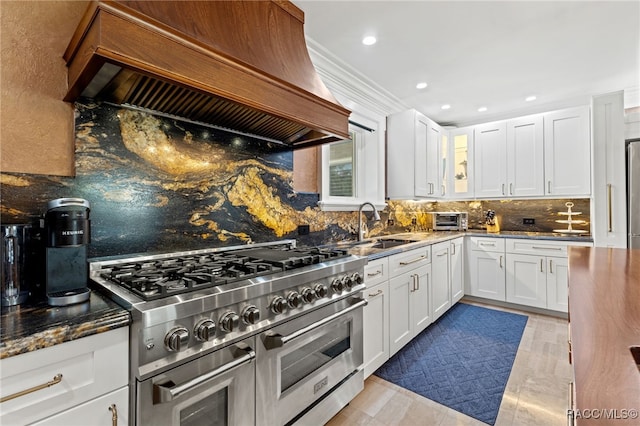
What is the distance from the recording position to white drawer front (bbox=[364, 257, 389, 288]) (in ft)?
6.77

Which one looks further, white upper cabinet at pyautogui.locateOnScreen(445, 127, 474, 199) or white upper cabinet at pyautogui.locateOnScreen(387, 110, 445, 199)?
white upper cabinet at pyautogui.locateOnScreen(445, 127, 474, 199)

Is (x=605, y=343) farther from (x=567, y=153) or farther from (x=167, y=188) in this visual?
(x=567, y=153)

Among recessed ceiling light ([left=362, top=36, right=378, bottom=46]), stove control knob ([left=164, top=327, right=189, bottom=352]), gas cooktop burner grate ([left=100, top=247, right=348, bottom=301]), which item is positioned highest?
recessed ceiling light ([left=362, top=36, right=378, bottom=46])

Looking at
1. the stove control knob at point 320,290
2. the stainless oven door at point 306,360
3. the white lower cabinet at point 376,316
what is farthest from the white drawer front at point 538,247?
the stove control knob at point 320,290

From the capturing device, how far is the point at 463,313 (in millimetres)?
3520

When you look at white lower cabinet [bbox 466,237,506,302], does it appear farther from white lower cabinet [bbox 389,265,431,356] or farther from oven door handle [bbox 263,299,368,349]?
oven door handle [bbox 263,299,368,349]

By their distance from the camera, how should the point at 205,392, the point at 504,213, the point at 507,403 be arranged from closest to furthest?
the point at 205,392, the point at 507,403, the point at 504,213

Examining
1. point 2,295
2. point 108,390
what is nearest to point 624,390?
point 108,390

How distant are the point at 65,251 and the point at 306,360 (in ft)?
3.84

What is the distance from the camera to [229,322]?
117cm

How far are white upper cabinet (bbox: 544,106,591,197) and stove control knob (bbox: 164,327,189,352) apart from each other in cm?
427

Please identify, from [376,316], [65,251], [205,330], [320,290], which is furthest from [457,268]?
[65,251]

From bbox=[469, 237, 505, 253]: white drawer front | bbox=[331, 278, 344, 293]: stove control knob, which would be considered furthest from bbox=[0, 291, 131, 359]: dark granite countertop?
bbox=[469, 237, 505, 253]: white drawer front

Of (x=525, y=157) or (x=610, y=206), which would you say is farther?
(x=525, y=157)
